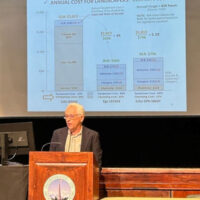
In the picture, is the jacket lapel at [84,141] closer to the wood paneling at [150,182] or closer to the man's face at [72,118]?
the man's face at [72,118]

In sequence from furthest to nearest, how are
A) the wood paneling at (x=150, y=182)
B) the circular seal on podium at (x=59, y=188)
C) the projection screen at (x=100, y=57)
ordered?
the projection screen at (x=100, y=57)
the wood paneling at (x=150, y=182)
the circular seal on podium at (x=59, y=188)

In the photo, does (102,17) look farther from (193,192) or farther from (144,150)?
(193,192)

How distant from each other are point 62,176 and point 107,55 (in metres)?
2.11

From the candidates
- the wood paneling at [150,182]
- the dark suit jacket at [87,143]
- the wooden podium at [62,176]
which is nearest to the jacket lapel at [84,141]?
the dark suit jacket at [87,143]

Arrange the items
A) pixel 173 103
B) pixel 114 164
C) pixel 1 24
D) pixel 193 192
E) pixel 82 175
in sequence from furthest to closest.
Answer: pixel 114 164, pixel 1 24, pixel 173 103, pixel 193 192, pixel 82 175

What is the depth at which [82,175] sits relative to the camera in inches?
92.4

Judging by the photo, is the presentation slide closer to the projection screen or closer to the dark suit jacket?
the projection screen

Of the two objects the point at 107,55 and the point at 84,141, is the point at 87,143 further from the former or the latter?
the point at 107,55

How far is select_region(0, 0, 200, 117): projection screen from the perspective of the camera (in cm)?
412

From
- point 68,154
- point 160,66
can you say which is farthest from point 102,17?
point 68,154

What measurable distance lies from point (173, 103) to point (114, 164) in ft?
3.65

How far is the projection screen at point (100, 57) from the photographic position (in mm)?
4121

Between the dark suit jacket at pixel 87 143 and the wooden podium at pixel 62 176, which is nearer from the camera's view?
the wooden podium at pixel 62 176

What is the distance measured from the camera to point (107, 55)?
4.25 m
